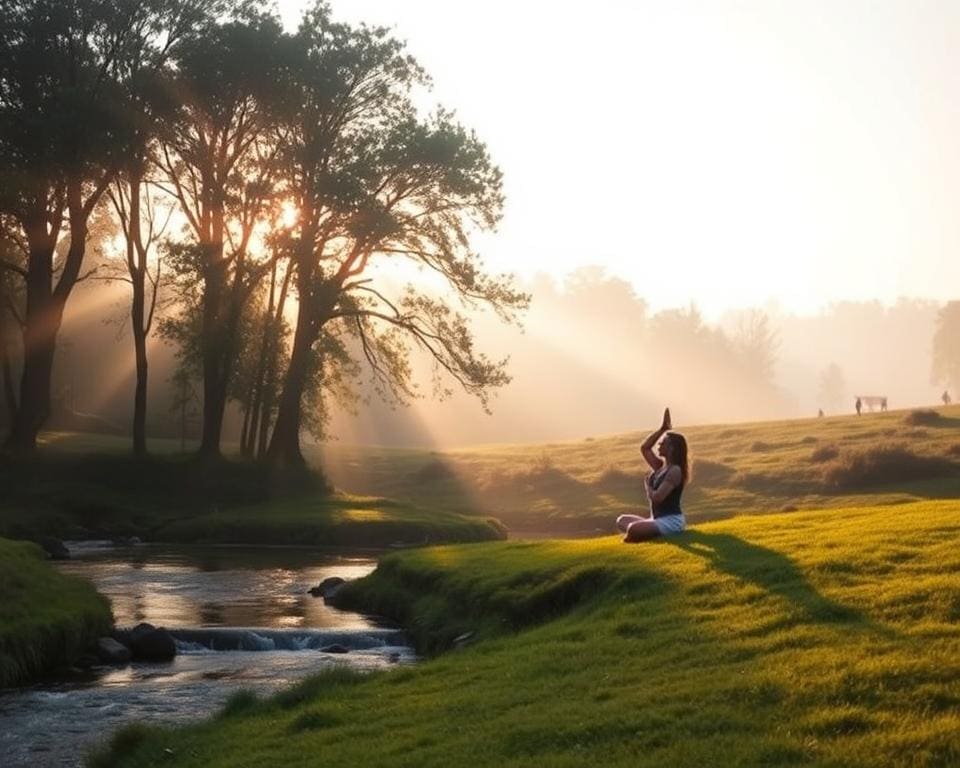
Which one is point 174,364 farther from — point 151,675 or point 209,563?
point 151,675

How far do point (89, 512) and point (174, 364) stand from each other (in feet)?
181

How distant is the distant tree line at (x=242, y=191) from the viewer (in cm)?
6462

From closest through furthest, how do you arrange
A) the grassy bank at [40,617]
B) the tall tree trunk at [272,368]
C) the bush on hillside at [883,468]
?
the grassy bank at [40,617], the bush on hillside at [883,468], the tall tree trunk at [272,368]

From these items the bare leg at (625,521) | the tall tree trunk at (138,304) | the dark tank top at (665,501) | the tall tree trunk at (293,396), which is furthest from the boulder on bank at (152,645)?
the tall tree trunk at (293,396)

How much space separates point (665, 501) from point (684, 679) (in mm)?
13256

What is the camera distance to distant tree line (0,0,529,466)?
64625 mm

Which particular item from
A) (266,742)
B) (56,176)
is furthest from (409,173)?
(266,742)

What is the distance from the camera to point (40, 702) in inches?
836

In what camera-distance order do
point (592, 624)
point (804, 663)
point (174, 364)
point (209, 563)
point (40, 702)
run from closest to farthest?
point (804, 663), point (592, 624), point (40, 702), point (209, 563), point (174, 364)

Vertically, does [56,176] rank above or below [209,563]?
above

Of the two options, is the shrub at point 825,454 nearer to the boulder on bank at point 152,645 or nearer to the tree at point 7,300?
the tree at point 7,300

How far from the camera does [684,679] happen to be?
48.8 ft

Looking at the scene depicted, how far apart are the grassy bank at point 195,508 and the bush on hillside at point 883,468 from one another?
23544 mm

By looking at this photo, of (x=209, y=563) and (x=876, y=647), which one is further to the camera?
(x=209, y=563)
